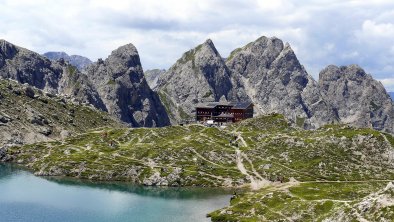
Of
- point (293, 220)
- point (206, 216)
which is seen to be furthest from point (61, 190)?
point (293, 220)

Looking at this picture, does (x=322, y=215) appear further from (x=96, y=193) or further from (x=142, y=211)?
(x=96, y=193)

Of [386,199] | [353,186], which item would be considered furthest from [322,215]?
[353,186]

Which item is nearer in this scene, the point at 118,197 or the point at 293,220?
the point at 293,220

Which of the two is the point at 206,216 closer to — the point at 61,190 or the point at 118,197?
the point at 118,197

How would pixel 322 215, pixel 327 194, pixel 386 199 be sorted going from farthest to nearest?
pixel 327 194 → pixel 322 215 → pixel 386 199

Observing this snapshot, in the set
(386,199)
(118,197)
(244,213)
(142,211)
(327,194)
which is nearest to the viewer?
(386,199)

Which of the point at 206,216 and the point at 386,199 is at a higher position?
the point at 386,199
